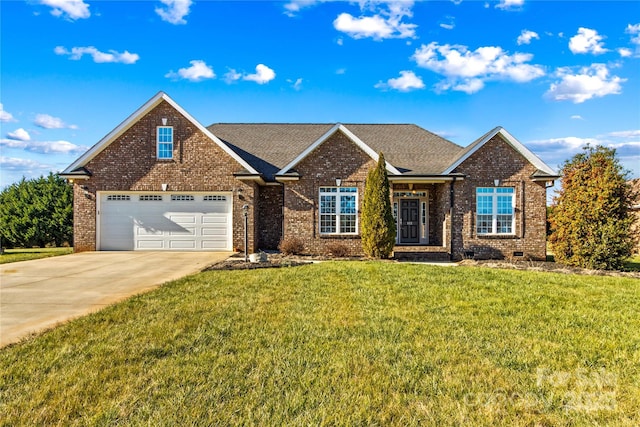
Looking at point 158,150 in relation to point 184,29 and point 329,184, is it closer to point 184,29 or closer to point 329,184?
point 184,29

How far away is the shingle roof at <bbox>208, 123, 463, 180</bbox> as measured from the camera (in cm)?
1662

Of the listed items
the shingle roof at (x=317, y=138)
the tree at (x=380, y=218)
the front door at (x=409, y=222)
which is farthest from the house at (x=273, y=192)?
the tree at (x=380, y=218)

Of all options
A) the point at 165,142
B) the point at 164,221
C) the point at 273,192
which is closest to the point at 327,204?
the point at 273,192

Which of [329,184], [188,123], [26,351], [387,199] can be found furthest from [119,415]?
[188,123]

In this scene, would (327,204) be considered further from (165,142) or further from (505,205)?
(165,142)

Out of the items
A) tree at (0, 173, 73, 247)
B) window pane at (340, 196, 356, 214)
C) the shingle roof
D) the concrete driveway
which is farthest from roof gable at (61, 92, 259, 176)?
tree at (0, 173, 73, 247)

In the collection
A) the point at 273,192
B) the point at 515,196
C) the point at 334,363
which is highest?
the point at 273,192

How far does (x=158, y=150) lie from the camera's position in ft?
52.1

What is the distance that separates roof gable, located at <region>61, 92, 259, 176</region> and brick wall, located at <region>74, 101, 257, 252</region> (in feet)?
0.45

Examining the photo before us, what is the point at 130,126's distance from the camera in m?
15.8

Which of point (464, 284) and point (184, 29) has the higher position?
point (184, 29)

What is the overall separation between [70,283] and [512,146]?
51.2ft

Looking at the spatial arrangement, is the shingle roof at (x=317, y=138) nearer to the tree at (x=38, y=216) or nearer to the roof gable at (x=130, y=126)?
the roof gable at (x=130, y=126)

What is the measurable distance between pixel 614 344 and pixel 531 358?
1391 millimetres
